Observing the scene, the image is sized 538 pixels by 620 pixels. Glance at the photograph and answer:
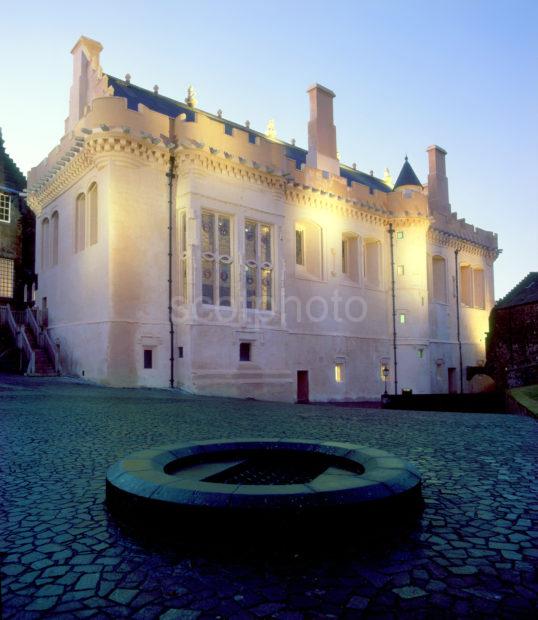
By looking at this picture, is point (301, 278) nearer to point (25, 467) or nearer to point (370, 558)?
point (25, 467)

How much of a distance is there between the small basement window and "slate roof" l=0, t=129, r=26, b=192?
20.5m

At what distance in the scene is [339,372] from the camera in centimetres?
2812

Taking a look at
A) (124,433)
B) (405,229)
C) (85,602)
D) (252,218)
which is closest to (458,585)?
(85,602)

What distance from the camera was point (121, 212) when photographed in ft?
65.9

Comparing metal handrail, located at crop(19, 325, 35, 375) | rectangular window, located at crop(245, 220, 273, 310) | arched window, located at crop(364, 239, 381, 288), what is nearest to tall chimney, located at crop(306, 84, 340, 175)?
arched window, located at crop(364, 239, 381, 288)

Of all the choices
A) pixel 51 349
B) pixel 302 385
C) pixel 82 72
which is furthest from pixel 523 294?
pixel 82 72

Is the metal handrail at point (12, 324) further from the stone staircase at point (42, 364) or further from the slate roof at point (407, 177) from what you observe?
the slate roof at point (407, 177)

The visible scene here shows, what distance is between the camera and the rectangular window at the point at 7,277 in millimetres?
31766

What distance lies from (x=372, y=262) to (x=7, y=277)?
73.5ft

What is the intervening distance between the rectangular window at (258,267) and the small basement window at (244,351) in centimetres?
176

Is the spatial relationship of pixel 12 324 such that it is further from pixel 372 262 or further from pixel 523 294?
pixel 523 294

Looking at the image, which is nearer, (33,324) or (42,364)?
(42,364)

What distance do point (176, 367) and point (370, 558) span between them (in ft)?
59.1

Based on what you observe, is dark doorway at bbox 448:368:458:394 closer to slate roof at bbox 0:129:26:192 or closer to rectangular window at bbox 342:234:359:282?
rectangular window at bbox 342:234:359:282
